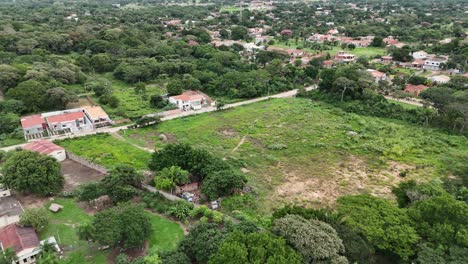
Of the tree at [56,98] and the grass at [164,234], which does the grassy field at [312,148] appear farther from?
the tree at [56,98]

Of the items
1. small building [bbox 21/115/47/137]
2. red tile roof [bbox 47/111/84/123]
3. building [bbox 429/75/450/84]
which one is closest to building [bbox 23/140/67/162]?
small building [bbox 21/115/47/137]

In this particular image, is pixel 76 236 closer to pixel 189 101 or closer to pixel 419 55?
pixel 189 101

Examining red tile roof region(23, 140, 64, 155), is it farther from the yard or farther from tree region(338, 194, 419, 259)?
tree region(338, 194, 419, 259)

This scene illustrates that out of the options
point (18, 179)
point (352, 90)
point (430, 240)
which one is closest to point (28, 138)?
point (18, 179)

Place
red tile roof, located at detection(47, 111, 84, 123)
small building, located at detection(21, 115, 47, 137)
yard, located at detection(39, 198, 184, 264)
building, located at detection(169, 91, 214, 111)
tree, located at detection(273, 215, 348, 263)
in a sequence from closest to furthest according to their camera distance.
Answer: tree, located at detection(273, 215, 348, 263) < yard, located at detection(39, 198, 184, 264) < small building, located at detection(21, 115, 47, 137) < red tile roof, located at detection(47, 111, 84, 123) < building, located at detection(169, 91, 214, 111)

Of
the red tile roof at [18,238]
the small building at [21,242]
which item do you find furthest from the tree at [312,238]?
the red tile roof at [18,238]
